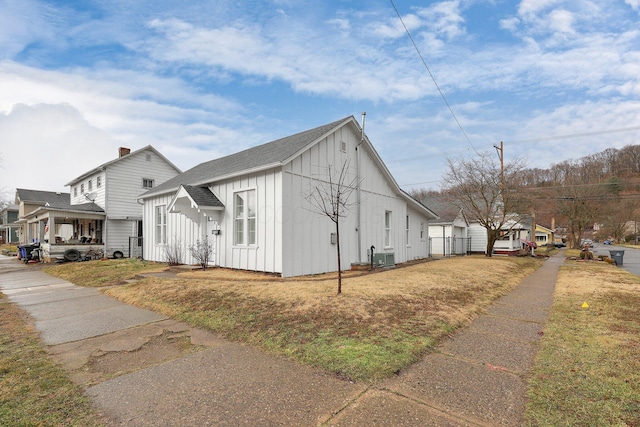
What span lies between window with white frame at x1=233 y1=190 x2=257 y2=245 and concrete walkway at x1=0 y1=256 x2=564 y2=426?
589 cm

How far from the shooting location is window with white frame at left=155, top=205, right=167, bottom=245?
51.2ft

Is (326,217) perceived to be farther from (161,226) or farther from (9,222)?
(9,222)

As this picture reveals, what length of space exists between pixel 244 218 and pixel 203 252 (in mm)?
2701

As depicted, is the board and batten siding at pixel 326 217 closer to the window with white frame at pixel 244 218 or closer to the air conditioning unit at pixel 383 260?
the air conditioning unit at pixel 383 260

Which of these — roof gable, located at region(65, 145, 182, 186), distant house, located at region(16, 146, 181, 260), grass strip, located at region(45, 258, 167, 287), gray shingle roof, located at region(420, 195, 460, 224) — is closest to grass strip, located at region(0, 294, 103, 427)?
grass strip, located at region(45, 258, 167, 287)

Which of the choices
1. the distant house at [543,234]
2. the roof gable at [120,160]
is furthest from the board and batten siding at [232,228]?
the distant house at [543,234]

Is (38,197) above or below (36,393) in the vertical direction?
above

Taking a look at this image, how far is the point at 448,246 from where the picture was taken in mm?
25375

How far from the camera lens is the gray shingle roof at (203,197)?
459 inches

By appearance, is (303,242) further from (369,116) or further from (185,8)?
(185,8)

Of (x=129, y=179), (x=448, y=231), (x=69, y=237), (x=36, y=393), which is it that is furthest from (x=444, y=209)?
(x=69, y=237)

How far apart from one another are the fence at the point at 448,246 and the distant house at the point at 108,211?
67.9 feet

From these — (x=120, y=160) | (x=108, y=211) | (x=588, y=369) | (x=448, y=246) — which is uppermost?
(x=120, y=160)

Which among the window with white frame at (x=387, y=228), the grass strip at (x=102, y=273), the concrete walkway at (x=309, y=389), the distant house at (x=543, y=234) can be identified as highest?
the window with white frame at (x=387, y=228)
